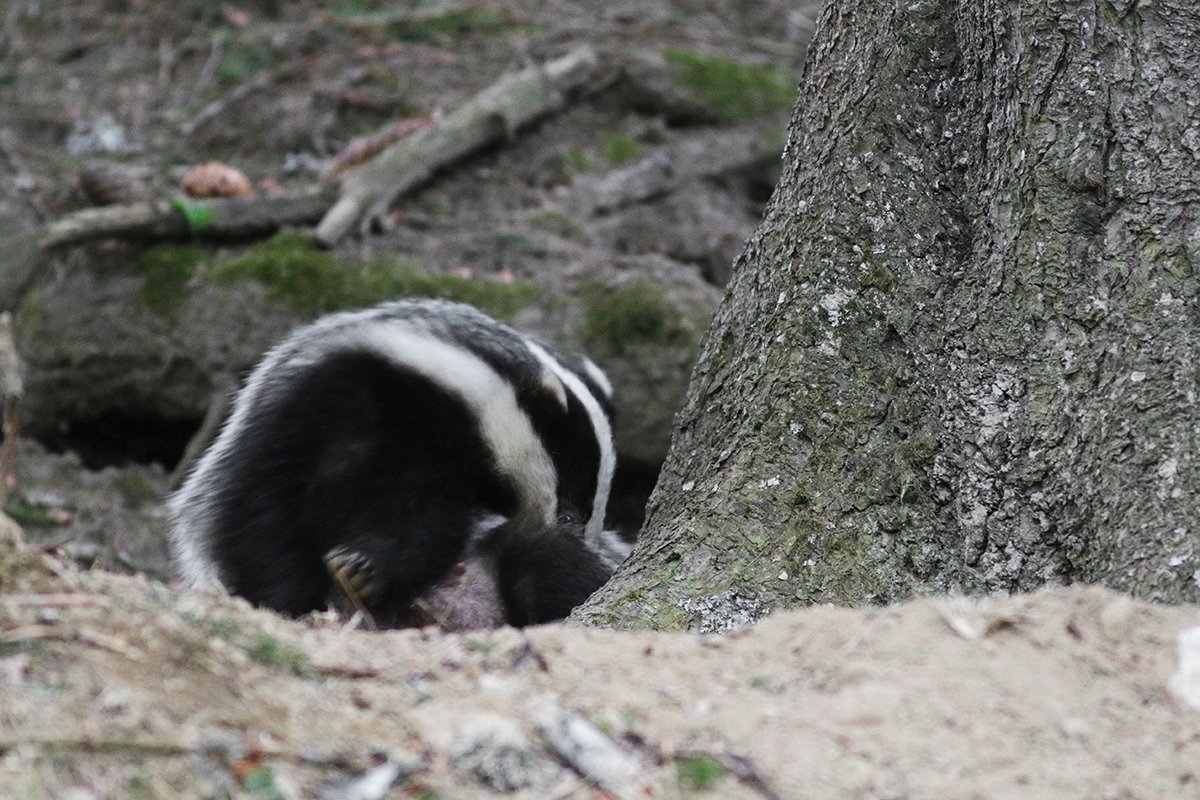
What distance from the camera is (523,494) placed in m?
3.36

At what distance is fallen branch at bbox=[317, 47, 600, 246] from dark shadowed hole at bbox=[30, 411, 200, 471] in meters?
1.18

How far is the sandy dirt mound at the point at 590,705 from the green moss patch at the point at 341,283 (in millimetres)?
3318

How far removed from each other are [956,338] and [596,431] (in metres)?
1.12

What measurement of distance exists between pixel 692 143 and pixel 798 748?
17.2ft

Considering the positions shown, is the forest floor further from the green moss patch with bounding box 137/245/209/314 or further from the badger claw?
the green moss patch with bounding box 137/245/209/314

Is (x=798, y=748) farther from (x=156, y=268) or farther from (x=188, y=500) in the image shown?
(x=156, y=268)

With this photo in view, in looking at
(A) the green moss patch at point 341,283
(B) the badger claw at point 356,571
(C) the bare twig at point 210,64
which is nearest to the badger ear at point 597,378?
(B) the badger claw at point 356,571

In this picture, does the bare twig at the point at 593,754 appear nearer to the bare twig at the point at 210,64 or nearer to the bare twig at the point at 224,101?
the bare twig at the point at 224,101

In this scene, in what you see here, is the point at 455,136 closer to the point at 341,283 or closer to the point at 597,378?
the point at 341,283

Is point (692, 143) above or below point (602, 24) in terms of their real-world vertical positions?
below

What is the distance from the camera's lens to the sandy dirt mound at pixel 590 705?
157 centimetres

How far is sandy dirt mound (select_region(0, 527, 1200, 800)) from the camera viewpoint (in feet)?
5.15

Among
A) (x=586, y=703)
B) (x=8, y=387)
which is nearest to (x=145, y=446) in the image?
(x=8, y=387)

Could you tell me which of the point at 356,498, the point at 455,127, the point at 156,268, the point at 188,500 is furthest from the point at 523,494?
the point at 455,127
